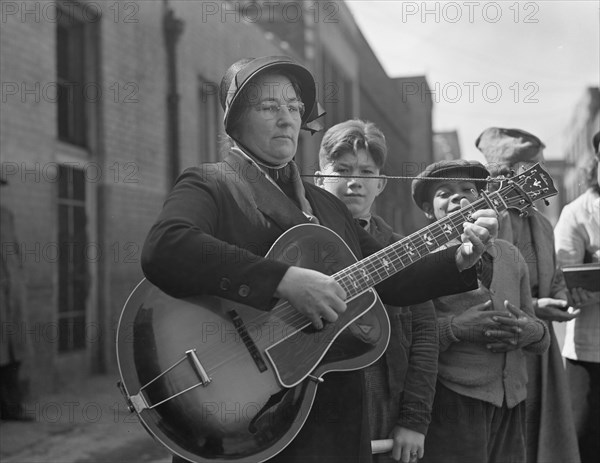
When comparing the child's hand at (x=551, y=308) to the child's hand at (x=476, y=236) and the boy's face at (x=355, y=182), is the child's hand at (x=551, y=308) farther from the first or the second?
the child's hand at (x=476, y=236)

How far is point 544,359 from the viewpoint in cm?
347

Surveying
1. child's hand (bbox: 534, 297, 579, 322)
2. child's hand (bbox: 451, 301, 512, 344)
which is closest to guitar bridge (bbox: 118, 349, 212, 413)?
child's hand (bbox: 451, 301, 512, 344)

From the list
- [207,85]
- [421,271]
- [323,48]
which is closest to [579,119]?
[323,48]

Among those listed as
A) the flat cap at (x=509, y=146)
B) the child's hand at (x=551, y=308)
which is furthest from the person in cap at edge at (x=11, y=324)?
the child's hand at (x=551, y=308)

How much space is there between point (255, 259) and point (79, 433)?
436 cm

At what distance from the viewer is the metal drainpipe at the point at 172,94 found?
8.81 meters

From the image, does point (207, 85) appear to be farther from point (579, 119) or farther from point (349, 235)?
point (579, 119)

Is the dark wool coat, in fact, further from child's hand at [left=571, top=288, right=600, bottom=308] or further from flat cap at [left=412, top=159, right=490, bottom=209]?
child's hand at [left=571, top=288, right=600, bottom=308]

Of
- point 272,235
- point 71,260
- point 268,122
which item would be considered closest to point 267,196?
point 272,235

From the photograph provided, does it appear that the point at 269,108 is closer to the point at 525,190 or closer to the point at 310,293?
the point at 310,293

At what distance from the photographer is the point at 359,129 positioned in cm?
300

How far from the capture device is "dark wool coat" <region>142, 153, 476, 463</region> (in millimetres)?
1844

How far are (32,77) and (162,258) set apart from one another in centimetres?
529

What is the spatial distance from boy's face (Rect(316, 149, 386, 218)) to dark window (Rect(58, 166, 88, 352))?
15.5 ft
